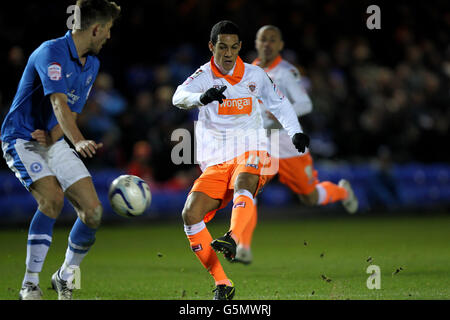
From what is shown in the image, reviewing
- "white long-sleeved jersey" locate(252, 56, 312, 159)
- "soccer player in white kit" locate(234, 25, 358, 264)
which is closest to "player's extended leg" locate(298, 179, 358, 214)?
"soccer player in white kit" locate(234, 25, 358, 264)

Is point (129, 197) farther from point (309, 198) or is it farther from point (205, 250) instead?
point (309, 198)

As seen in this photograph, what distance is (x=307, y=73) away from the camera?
1748 cm

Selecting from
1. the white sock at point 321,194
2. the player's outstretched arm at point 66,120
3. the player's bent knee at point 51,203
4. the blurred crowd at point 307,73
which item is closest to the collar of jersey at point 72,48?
the player's outstretched arm at point 66,120

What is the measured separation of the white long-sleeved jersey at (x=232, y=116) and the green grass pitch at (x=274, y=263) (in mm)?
1297

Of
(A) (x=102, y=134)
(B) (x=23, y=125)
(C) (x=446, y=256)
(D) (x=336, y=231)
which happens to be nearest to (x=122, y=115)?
(A) (x=102, y=134)

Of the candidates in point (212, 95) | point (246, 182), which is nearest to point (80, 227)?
point (246, 182)

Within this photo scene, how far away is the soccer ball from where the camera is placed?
19.6ft

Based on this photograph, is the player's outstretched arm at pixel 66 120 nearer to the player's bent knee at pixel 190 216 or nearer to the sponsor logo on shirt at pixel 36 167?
the sponsor logo on shirt at pixel 36 167

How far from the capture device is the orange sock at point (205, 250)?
606 centimetres

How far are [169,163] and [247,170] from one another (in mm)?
8169

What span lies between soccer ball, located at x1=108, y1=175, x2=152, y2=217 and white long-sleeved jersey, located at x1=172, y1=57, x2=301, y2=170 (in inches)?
31.7

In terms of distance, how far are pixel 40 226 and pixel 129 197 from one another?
769 mm
